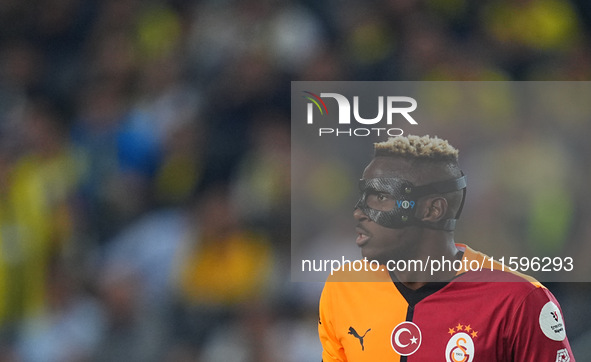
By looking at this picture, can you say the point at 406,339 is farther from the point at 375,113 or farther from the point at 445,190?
the point at 375,113

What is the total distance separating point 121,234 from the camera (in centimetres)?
156

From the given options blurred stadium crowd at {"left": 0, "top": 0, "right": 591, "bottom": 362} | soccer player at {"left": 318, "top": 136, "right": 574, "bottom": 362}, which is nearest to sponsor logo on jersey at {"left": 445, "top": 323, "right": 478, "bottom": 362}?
soccer player at {"left": 318, "top": 136, "right": 574, "bottom": 362}

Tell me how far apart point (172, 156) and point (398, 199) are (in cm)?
60

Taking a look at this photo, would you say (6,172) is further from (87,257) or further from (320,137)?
(320,137)

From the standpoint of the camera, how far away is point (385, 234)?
1.41m

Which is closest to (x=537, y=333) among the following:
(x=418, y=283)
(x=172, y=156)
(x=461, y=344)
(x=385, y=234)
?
(x=461, y=344)

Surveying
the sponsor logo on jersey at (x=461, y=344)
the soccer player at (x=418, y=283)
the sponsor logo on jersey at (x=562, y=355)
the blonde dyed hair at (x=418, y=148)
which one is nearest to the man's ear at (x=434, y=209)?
the soccer player at (x=418, y=283)

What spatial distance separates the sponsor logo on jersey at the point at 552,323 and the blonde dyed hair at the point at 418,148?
15.6 inches

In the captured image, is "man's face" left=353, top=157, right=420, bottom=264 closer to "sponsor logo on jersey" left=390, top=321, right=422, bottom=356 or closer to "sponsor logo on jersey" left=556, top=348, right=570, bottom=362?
"sponsor logo on jersey" left=390, top=321, right=422, bottom=356

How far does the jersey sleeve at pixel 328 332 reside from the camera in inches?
57.0

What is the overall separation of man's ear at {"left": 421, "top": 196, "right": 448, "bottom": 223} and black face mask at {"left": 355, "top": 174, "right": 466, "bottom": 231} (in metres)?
0.01

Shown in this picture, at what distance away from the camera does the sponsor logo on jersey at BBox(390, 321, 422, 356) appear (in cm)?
140

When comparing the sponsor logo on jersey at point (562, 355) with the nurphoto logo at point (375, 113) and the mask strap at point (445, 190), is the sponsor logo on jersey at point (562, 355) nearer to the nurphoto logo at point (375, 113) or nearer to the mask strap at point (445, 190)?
the mask strap at point (445, 190)

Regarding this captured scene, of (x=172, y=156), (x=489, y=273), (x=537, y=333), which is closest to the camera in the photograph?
(x=537, y=333)
